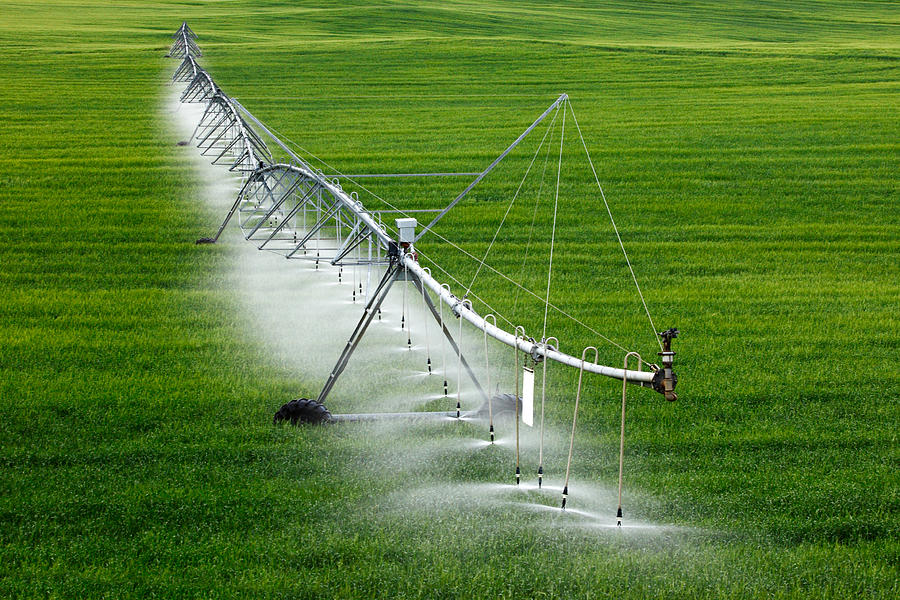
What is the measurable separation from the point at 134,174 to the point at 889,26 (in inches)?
1789

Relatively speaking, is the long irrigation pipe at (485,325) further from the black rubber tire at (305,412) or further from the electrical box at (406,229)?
the black rubber tire at (305,412)

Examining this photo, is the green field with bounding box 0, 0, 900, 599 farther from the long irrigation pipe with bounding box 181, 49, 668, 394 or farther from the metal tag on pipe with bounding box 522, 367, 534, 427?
the long irrigation pipe with bounding box 181, 49, 668, 394

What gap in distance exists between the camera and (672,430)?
7836 millimetres

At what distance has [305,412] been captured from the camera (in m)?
7.75

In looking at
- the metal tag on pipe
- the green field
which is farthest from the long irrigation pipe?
the green field

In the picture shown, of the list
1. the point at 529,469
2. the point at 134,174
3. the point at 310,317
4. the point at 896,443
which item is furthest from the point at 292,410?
the point at 134,174

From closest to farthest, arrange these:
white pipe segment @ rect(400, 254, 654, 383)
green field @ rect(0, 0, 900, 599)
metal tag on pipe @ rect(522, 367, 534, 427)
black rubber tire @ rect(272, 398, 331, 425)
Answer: white pipe segment @ rect(400, 254, 654, 383), metal tag on pipe @ rect(522, 367, 534, 427), green field @ rect(0, 0, 900, 599), black rubber tire @ rect(272, 398, 331, 425)

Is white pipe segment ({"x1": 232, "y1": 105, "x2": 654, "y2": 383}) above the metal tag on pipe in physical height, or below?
above

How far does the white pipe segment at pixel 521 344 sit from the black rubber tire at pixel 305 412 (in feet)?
4.11

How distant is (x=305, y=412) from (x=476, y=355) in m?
2.46

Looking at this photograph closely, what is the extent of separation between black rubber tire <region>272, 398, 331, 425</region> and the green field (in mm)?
106

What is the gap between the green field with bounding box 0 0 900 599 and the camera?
19.1 ft

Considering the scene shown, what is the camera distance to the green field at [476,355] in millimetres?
5836

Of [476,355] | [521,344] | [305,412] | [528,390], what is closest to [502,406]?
[305,412]
